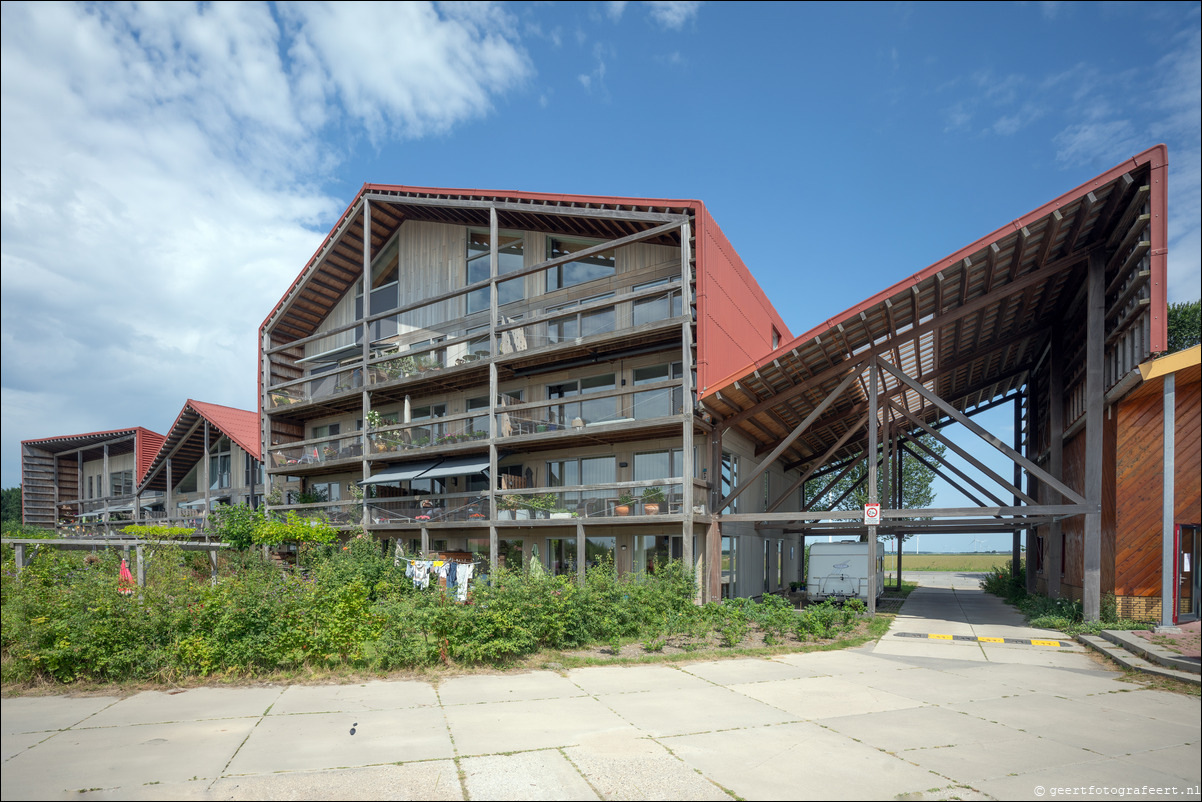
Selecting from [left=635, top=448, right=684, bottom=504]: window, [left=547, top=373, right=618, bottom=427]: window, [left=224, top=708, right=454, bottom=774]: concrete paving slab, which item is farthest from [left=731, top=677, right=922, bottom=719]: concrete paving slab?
[left=547, top=373, right=618, bottom=427]: window

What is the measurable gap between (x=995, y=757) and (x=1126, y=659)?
7.01 metres

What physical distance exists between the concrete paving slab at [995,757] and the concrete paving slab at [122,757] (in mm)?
6597

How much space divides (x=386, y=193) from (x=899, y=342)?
19724 millimetres

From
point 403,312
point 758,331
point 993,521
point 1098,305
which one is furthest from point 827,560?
point 403,312

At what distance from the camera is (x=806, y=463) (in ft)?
125

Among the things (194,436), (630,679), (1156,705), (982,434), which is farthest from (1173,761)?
(194,436)

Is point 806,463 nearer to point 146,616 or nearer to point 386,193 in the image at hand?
point 386,193

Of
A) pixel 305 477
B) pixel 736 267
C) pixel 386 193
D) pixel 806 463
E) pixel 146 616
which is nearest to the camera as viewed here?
pixel 146 616

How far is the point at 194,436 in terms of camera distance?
37969mm

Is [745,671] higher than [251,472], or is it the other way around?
[251,472]

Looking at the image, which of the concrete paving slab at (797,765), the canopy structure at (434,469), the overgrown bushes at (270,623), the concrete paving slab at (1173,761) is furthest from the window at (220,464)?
the concrete paving slab at (1173,761)

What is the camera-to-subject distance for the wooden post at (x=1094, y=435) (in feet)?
55.7

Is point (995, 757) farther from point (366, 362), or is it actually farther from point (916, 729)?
point (366, 362)

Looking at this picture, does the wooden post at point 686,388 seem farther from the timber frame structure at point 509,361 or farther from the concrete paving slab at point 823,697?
the concrete paving slab at point 823,697
